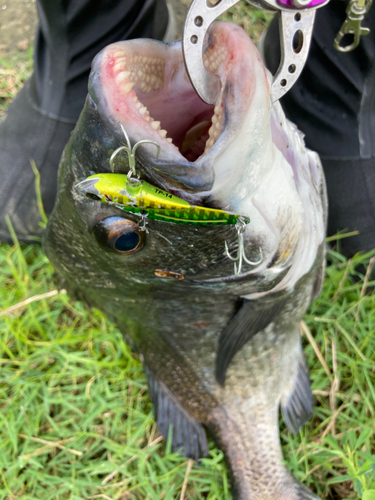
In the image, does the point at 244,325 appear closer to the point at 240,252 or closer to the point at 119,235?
the point at 240,252

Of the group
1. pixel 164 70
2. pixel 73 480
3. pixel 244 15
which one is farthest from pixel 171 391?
pixel 244 15

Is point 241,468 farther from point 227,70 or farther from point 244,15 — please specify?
point 244,15

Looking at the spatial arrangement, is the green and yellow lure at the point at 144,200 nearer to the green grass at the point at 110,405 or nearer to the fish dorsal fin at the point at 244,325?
the fish dorsal fin at the point at 244,325

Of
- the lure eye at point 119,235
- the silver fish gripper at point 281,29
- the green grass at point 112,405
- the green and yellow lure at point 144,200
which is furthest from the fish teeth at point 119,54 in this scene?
the green grass at point 112,405

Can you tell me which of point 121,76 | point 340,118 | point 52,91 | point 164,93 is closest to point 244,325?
point 164,93

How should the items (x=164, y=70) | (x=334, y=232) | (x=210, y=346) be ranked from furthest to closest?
1. (x=334, y=232)
2. (x=210, y=346)
3. (x=164, y=70)

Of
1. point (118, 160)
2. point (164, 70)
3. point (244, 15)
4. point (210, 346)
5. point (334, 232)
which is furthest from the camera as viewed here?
point (244, 15)
